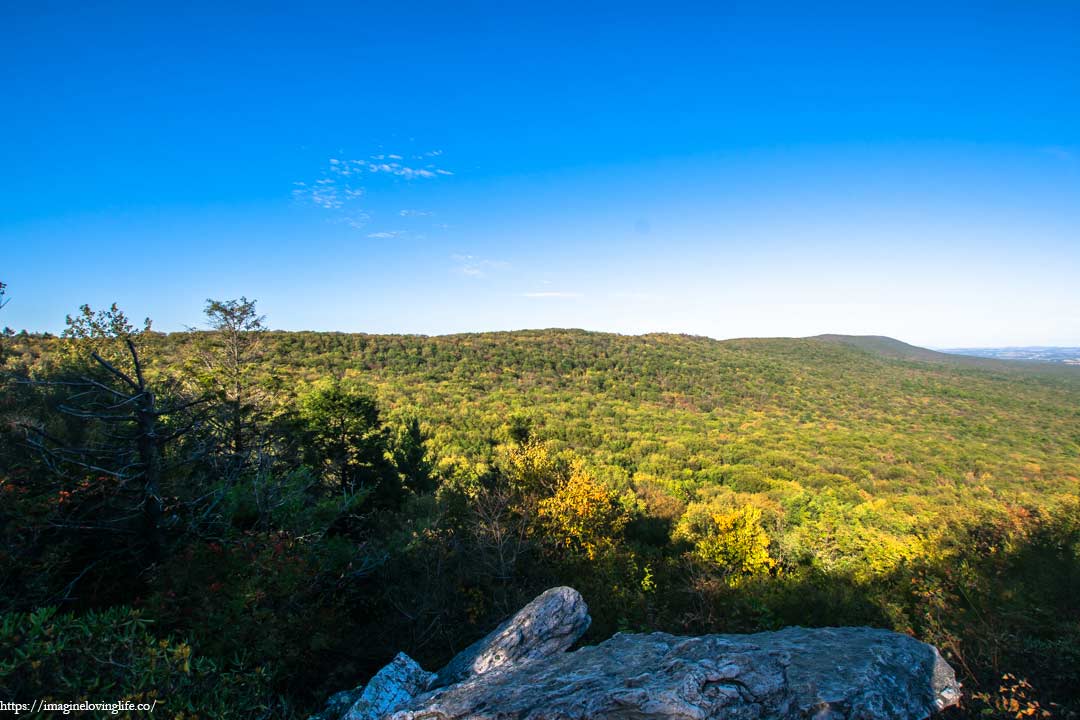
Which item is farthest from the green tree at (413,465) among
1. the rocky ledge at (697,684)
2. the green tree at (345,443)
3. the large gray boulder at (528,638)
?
the rocky ledge at (697,684)

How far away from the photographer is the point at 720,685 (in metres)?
4.93

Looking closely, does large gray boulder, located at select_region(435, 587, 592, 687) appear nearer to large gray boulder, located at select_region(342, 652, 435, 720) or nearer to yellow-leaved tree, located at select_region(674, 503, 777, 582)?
large gray boulder, located at select_region(342, 652, 435, 720)

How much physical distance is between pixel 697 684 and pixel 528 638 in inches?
136

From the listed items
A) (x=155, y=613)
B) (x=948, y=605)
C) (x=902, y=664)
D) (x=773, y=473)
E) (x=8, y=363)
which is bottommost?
(x=773, y=473)

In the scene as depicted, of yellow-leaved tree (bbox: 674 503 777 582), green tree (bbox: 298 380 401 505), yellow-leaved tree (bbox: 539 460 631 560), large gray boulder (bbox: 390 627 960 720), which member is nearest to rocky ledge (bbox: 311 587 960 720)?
large gray boulder (bbox: 390 627 960 720)

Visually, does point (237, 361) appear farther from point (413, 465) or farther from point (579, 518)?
point (579, 518)

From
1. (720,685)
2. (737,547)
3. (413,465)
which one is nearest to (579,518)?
(737,547)

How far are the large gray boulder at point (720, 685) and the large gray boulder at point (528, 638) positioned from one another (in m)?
1.01

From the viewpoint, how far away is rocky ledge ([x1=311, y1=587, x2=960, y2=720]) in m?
4.80

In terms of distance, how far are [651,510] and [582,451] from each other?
535 inches

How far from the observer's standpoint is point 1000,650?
7191 mm

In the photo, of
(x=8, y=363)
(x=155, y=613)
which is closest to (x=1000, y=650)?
(x=155, y=613)

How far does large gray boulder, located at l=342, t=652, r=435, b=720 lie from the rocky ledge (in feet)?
0.05

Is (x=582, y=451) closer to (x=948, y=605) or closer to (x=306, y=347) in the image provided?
(x=948, y=605)
